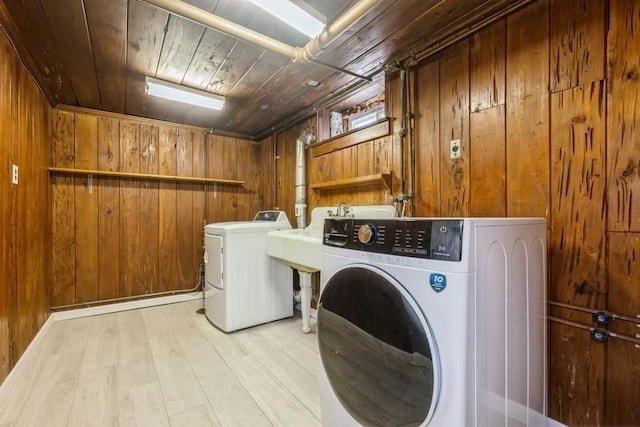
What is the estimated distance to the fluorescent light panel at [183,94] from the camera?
7.63ft

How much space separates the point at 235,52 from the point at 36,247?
212 centimetres

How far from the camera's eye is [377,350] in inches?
40.1

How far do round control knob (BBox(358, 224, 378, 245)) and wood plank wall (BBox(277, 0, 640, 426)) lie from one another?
0.87 meters

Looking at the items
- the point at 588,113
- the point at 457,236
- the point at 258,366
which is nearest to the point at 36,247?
the point at 258,366

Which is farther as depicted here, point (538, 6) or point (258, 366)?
point (258, 366)

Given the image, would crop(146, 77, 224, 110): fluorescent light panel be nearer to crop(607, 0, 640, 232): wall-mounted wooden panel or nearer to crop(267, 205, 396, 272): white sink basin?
crop(267, 205, 396, 272): white sink basin

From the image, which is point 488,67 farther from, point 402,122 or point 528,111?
point 402,122

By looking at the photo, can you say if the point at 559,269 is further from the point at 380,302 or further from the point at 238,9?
the point at 238,9

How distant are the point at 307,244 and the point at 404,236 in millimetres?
1181

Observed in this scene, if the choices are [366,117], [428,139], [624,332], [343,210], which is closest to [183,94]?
[366,117]

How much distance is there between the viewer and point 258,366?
6.43ft

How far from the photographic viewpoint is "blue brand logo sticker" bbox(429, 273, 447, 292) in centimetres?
85

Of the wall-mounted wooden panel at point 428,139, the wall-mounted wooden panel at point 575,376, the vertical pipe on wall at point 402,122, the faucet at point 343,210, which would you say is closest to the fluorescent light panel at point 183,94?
the faucet at point 343,210

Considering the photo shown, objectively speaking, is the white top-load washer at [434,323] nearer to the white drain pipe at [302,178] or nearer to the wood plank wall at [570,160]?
the wood plank wall at [570,160]
